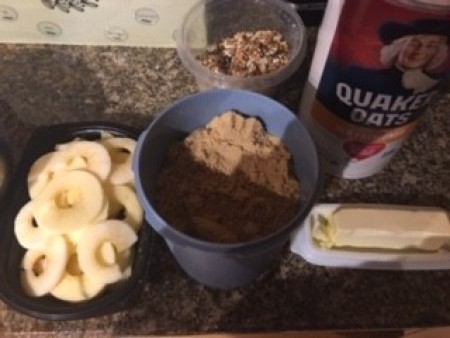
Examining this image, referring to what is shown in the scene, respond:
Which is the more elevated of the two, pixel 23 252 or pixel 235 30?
pixel 235 30

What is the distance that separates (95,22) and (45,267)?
0.29 meters

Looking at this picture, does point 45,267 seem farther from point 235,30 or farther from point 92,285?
point 235,30

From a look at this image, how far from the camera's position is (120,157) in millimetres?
622

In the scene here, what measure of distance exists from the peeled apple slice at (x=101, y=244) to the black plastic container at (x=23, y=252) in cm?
1

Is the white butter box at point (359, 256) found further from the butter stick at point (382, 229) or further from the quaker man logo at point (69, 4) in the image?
the quaker man logo at point (69, 4)

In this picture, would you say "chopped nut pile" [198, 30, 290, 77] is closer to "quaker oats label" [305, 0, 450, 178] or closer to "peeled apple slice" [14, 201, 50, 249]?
"quaker oats label" [305, 0, 450, 178]

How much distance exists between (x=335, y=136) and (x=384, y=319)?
18 centimetres

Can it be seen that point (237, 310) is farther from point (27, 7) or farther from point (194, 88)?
point (27, 7)

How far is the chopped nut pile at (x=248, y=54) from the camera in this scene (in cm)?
65

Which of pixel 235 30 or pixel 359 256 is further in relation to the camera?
pixel 235 30

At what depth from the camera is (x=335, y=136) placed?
61 cm

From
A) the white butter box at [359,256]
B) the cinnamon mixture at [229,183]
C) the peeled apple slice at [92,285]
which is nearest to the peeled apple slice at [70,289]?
the peeled apple slice at [92,285]

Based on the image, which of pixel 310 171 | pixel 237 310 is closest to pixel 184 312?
pixel 237 310

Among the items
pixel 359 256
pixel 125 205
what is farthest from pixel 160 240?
pixel 359 256
